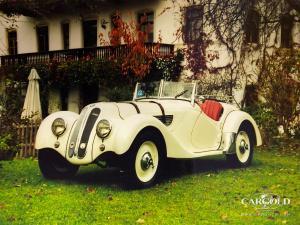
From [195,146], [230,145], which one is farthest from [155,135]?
[230,145]

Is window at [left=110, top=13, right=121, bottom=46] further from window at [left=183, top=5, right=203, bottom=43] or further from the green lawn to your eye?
the green lawn

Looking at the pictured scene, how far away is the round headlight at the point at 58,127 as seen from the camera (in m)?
5.16

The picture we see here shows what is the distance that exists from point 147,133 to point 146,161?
309mm

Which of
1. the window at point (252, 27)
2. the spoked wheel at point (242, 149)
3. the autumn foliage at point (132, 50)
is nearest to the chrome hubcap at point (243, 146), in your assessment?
the spoked wheel at point (242, 149)

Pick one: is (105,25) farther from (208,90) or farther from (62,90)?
(208,90)

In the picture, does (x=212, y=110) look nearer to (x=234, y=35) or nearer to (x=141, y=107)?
(x=141, y=107)

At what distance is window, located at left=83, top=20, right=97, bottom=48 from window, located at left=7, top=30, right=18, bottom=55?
889 mm

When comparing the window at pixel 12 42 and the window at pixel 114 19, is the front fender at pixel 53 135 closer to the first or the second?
the window at pixel 12 42

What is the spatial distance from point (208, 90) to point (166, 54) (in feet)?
2.11

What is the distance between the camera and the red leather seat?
5969 mm

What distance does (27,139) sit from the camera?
733cm

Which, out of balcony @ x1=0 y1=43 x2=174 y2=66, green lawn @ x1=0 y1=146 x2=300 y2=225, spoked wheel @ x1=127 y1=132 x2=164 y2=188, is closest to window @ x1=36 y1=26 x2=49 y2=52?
balcony @ x1=0 y1=43 x2=174 y2=66

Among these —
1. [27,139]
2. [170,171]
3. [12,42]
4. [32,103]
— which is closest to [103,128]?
[170,171]

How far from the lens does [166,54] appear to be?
5.16m
